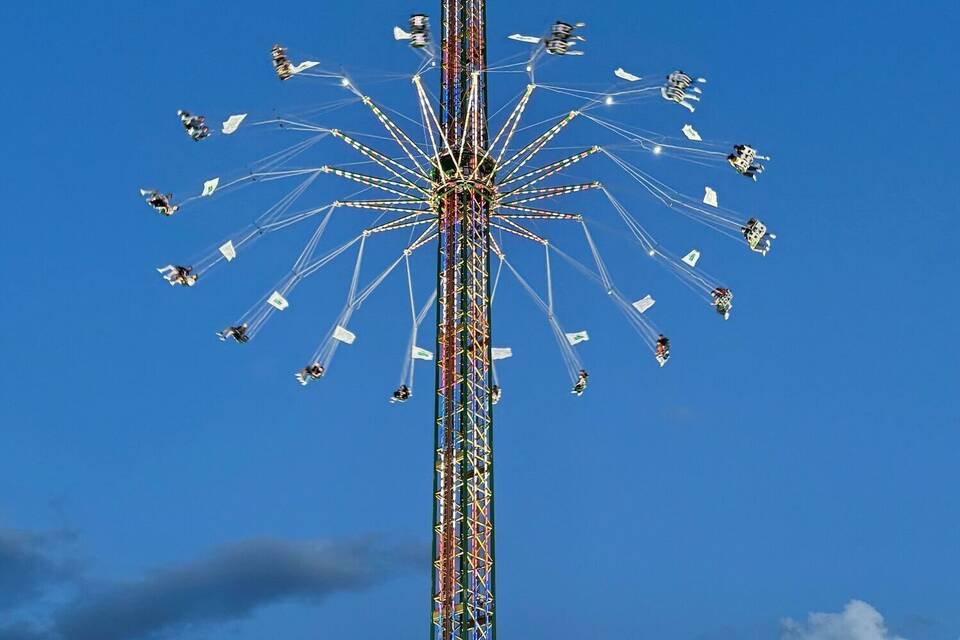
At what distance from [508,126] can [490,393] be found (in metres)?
14.3

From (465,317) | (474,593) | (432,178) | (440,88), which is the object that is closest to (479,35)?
(440,88)

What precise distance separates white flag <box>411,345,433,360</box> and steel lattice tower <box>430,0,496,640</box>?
1968 millimetres

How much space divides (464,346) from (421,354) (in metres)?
4.55

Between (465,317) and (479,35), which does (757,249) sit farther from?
(479,35)

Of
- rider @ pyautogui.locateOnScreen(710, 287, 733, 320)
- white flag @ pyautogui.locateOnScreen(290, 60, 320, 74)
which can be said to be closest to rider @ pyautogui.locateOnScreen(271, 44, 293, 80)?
white flag @ pyautogui.locateOnScreen(290, 60, 320, 74)

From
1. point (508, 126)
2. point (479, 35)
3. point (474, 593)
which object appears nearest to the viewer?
point (474, 593)

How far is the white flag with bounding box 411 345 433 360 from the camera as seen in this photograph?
245ft

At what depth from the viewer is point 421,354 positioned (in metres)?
75.3

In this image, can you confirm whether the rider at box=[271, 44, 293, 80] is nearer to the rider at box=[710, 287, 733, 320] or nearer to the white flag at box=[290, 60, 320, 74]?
the white flag at box=[290, 60, 320, 74]

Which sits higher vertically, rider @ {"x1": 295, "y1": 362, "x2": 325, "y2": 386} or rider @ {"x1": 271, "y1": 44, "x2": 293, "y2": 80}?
rider @ {"x1": 271, "y1": 44, "x2": 293, "y2": 80}

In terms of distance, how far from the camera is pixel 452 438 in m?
70.9

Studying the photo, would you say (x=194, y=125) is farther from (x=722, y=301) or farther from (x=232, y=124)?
(x=722, y=301)

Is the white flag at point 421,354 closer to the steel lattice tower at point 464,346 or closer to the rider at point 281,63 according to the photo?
the steel lattice tower at point 464,346

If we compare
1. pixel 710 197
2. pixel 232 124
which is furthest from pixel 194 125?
pixel 710 197
